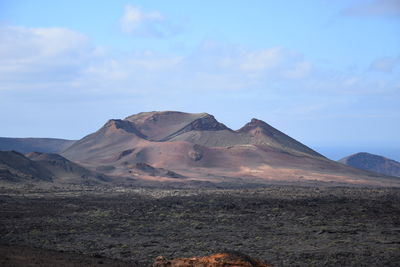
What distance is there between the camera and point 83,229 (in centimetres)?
2989

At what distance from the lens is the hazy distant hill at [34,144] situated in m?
142

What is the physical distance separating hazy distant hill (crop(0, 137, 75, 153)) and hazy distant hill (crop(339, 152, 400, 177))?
67.5 meters

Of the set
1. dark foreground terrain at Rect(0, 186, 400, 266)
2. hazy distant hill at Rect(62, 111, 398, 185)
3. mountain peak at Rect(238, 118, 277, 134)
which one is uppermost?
mountain peak at Rect(238, 118, 277, 134)

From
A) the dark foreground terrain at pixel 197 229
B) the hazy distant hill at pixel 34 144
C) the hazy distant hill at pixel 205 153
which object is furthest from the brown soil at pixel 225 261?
the hazy distant hill at pixel 34 144

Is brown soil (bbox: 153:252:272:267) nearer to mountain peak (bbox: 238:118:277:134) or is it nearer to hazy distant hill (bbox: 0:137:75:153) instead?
mountain peak (bbox: 238:118:277:134)

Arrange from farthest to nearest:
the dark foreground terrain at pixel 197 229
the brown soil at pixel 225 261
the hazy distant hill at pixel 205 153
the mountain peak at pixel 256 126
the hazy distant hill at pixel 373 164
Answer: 1. the hazy distant hill at pixel 373 164
2. the mountain peak at pixel 256 126
3. the hazy distant hill at pixel 205 153
4. the dark foreground terrain at pixel 197 229
5. the brown soil at pixel 225 261

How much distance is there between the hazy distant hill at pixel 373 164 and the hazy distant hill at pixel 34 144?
221ft

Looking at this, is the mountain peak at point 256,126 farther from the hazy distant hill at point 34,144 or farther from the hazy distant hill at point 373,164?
the hazy distant hill at point 34,144

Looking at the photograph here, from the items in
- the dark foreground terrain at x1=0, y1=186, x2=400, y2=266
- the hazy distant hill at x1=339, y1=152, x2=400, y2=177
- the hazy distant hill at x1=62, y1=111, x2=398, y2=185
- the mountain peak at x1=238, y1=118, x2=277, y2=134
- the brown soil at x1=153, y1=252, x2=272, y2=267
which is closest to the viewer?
the brown soil at x1=153, y1=252, x2=272, y2=267

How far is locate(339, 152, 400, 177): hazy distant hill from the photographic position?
142625mm

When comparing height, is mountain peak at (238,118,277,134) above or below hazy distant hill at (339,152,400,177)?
above

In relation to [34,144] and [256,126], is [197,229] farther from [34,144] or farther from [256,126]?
[34,144]

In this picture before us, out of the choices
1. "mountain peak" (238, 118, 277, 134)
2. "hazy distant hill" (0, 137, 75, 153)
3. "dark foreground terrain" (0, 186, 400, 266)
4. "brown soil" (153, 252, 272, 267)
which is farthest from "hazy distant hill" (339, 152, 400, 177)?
"brown soil" (153, 252, 272, 267)

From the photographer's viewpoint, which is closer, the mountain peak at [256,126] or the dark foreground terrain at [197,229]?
the dark foreground terrain at [197,229]
